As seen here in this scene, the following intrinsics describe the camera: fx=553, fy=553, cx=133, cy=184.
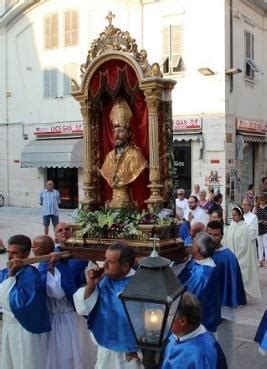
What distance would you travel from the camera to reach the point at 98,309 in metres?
4.28

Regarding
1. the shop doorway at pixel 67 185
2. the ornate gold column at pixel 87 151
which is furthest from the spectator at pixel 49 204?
the ornate gold column at pixel 87 151

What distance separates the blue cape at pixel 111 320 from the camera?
4.16m

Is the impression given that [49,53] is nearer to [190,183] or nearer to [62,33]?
[62,33]

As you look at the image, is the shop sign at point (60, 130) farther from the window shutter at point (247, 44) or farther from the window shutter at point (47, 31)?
the window shutter at point (247, 44)

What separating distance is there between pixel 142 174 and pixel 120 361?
279 cm

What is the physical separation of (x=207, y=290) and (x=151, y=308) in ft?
6.97

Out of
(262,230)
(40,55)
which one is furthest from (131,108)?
(40,55)

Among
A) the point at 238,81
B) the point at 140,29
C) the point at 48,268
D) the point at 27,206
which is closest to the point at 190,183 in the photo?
the point at 238,81

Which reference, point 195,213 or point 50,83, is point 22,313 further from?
point 50,83

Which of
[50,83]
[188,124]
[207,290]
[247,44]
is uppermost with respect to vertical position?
[247,44]

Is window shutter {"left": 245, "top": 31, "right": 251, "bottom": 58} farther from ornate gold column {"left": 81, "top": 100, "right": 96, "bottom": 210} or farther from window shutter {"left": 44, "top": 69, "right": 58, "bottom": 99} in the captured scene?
ornate gold column {"left": 81, "top": 100, "right": 96, "bottom": 210}

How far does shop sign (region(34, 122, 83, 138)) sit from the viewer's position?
888 inches

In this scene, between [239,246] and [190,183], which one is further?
[190,183]

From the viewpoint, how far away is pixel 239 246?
9250 millimetres
